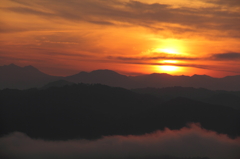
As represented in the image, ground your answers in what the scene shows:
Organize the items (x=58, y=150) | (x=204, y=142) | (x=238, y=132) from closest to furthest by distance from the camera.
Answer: (x=58, y=150) < (x=204, y=142) < (x=238, y=132)

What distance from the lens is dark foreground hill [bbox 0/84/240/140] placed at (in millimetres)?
164500

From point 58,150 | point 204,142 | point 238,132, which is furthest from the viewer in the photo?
point 238,132

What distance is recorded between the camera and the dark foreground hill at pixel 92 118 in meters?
164

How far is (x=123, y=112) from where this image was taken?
616 ft

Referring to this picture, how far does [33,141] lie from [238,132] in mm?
116676

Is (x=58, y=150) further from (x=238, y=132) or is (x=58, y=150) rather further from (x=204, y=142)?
(x=238, y=132)

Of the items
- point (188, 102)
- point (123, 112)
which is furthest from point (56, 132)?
point (188, 102)

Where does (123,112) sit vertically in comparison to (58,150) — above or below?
above

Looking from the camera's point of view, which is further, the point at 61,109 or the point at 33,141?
the point at 61,109

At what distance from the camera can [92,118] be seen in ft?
551

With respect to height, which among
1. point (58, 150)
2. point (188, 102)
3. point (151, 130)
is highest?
point (188, 102)

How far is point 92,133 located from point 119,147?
1627cm

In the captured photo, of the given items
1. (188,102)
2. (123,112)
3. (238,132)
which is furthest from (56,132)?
(238,132)

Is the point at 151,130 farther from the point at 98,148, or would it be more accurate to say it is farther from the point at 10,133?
the point at 10,133
